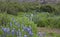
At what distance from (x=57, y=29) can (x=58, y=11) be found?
3.73 m

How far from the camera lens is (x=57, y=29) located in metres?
9.45

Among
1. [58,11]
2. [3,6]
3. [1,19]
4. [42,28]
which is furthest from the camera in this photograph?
[58,11]

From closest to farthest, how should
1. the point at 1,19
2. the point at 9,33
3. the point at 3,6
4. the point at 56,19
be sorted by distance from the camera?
the point at 9,33 < the point at 1,19 < the point at 56,19 < the point at 3,6

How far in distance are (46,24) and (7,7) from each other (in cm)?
295

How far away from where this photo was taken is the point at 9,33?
13.7 feet

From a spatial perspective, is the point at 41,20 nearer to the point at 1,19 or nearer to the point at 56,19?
the point at 56,19

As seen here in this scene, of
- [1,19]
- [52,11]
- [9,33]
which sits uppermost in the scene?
[9,33]

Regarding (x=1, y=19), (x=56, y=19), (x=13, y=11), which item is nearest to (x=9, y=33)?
(x=1, y=19)

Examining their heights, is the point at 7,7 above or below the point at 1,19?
below

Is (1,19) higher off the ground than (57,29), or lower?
higher

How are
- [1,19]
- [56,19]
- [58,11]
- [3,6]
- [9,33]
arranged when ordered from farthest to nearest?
[58,11], [3,6], [56,19], [1,19], [9,33]

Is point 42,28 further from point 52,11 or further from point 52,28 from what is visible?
point 52,11

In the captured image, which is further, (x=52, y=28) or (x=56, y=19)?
(x=56, y=19)

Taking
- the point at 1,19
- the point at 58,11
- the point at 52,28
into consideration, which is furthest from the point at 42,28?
the point at 58,11
